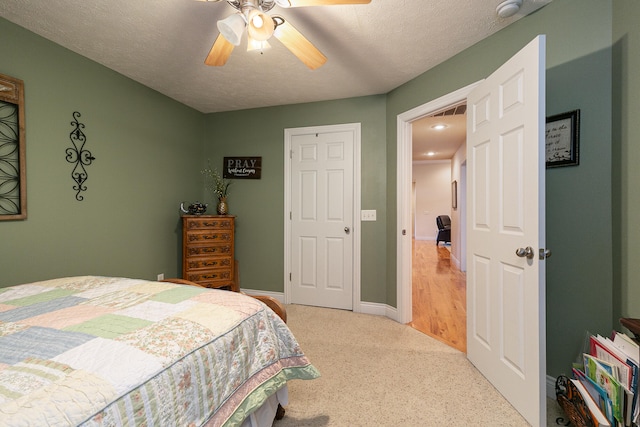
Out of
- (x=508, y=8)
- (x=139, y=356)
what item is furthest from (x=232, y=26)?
(x=508, y=8)

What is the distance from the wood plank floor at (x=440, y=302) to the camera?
273 centimetres

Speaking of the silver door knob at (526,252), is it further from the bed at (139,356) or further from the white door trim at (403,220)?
the white door trim at (403,220)

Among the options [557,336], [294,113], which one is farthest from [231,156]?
[557,336]

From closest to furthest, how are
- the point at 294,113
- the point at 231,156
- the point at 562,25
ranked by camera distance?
the point at 562,25 → the point at 294,113 → the point at 231,156

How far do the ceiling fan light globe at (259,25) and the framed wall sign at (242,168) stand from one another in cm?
214

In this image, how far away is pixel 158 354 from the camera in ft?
2.90

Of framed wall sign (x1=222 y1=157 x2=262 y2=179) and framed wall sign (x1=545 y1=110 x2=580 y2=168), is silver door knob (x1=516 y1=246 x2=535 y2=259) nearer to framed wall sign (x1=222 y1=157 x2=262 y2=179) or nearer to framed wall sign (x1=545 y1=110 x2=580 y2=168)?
framed wall sign (x1=545 y1=110 x2=580 y2=168)

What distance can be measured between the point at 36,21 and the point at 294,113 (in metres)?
2.24

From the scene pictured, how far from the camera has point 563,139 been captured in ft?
5.61

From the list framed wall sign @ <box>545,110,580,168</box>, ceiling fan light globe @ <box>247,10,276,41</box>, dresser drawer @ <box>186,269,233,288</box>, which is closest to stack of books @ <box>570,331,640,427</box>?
framed wall sign @ <box>545,110,580,168</box>

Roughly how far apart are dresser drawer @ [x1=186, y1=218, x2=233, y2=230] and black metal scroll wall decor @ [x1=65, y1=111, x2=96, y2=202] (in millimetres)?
947

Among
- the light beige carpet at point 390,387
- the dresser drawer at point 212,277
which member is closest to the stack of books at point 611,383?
the light beige carpet at point 390,387

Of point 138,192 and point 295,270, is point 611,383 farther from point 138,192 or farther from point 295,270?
point 138,192

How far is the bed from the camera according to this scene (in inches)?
27.4
